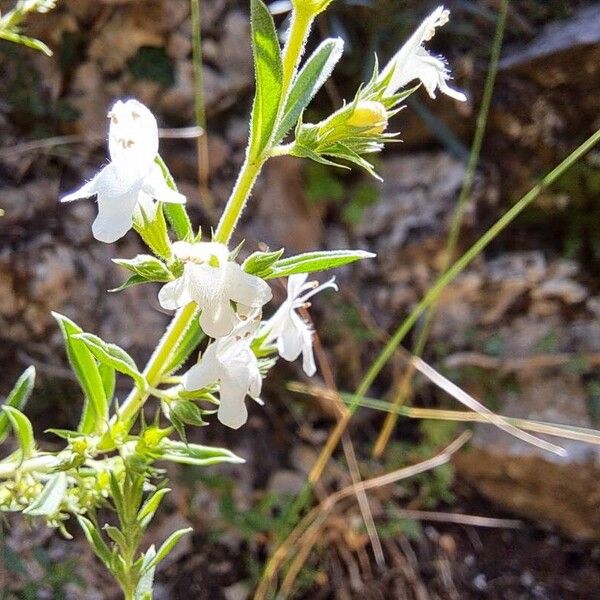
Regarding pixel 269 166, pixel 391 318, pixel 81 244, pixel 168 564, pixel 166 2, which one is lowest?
pixel 168 564

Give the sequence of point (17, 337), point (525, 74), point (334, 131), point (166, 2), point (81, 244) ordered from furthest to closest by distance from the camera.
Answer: point (525, 74), point (166, 2), point (81, 244), point (17, 337), point (334, 131)

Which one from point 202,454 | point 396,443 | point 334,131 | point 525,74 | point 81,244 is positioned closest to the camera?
point 334,131

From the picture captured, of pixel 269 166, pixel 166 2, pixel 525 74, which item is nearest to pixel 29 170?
pixel 166 2

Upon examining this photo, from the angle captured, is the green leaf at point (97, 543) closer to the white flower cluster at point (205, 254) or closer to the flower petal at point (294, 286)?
the white flower cluster at point (205, 254)

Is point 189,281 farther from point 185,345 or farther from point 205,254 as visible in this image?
point 185,345

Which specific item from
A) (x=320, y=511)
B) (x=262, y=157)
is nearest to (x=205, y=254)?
(x=262, y=157)

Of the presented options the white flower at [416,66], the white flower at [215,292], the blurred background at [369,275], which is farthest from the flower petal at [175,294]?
the blurred background at [369,275]

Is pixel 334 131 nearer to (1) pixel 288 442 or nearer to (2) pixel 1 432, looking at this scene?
(2) pixel 1 432
